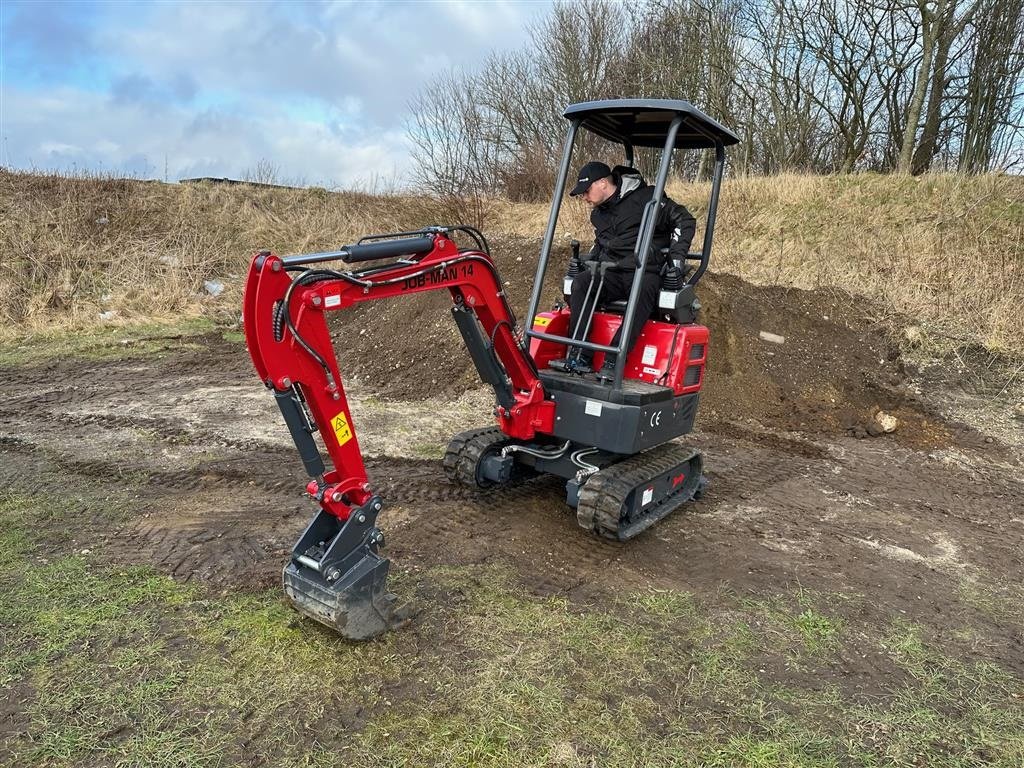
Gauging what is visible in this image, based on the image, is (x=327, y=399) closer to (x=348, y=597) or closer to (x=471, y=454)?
(x=348, y=597)

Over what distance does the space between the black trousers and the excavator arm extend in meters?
1.52

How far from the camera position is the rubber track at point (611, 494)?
4.56 metres

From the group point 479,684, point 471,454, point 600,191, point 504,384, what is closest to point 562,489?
point 471,454

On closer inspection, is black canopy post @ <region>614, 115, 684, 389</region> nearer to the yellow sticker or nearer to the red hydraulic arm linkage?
the red hydraulic arm linkage

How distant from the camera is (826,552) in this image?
5.00 metres

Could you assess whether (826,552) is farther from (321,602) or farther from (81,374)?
(81,374)

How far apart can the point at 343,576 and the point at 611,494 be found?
5.91 feet

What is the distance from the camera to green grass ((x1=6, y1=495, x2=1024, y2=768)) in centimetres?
301

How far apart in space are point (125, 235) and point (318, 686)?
47.6ft

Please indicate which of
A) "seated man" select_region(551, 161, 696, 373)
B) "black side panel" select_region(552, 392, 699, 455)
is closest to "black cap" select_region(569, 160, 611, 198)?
"seated man" select_region(551, 161, 696, 373)

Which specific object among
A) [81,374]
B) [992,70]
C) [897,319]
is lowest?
[81,374]

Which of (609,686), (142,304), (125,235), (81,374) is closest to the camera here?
(609,686)

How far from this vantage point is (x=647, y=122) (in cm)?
541

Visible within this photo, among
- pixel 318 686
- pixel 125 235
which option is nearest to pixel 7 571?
pixel 318 686
